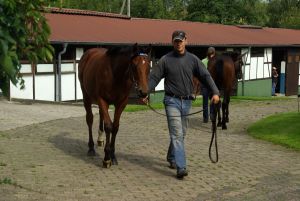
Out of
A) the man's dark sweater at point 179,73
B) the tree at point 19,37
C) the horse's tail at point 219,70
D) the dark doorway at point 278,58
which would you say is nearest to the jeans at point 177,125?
the man's dark sweater at point 179,73

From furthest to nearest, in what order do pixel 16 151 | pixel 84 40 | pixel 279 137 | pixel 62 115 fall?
pixel 84 40 < pixel 62 115 < pixel 279 137 < pixel 16 151

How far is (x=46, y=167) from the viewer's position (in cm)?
784

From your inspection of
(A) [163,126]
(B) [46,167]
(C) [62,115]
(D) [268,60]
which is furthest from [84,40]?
(D) [268,60]

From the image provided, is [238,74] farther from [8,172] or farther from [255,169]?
[8,172]

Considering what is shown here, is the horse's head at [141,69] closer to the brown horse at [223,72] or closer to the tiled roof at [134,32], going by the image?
the brown horse at [223,72]

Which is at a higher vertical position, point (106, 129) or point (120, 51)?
point (120, 51)

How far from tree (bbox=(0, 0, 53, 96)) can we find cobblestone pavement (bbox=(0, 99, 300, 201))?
8.88ft

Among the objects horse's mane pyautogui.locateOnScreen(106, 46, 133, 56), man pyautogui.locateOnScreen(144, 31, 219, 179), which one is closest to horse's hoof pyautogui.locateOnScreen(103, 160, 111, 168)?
man pyautogui.locateOnScreen(144, 31, 219, 179)

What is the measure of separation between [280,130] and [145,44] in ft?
28.2

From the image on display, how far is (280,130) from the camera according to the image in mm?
11875

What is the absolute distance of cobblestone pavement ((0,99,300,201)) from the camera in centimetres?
645

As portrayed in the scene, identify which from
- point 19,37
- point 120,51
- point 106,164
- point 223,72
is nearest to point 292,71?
point 223,72

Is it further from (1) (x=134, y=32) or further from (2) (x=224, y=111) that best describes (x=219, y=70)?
(1) (x=134, y=32)

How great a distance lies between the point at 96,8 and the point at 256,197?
61.8m
